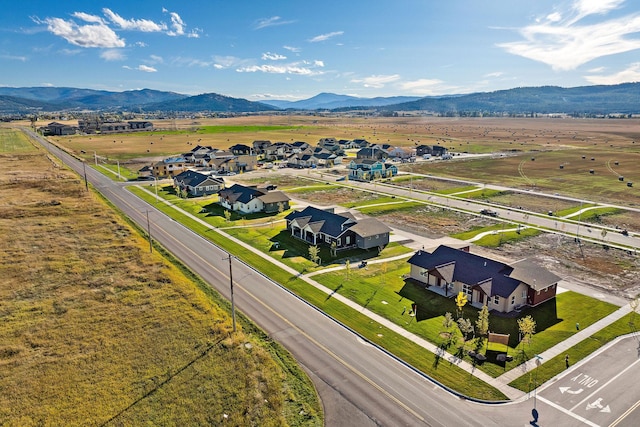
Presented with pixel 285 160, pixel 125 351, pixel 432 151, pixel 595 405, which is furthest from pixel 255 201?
pixel 432 151

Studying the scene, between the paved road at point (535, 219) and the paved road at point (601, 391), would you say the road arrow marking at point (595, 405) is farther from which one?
the paved road at point (535, 219)

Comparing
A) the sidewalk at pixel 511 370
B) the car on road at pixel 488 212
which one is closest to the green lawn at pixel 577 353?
the sidewalk at pixel 511 370

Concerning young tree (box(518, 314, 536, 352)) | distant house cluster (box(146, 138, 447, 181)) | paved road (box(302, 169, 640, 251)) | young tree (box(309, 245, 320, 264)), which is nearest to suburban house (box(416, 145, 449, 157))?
distant house cluster (box(146, 138, 447, 181))

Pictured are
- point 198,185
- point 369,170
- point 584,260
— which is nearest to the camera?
point 584,260

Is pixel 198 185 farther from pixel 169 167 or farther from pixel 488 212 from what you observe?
pixel 488 212

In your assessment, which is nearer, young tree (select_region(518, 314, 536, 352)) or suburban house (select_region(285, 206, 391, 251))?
young tree (select_region(518, 314, 536, 352))

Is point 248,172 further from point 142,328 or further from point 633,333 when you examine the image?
point 633,333

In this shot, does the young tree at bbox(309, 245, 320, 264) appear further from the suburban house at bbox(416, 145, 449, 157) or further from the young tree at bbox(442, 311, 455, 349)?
the suburban house at bbox(416, 145, 449, 157)
